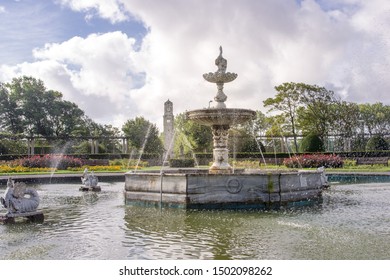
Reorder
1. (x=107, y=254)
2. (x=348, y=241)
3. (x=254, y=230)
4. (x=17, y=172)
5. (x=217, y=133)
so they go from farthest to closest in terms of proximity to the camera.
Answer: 1. (x=17, y=172)
2. (x=217, y=133)
3. (x=254, y=230)
4. (x=348, y=241)
5. (x=107, y=254)

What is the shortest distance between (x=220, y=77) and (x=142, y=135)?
43.4 meters

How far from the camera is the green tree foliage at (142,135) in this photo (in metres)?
56.6

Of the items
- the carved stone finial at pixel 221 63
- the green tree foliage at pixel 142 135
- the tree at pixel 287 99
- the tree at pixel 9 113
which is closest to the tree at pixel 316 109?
the tree at pixel 287 99

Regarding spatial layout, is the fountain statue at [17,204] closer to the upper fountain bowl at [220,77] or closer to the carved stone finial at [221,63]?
the upper fountain bowl at [220,77]

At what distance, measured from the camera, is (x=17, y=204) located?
417 inches

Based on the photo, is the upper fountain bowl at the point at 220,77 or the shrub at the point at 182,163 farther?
the shrub at the point at 182,163

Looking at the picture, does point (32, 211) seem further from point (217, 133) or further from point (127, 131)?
point (127, 131)

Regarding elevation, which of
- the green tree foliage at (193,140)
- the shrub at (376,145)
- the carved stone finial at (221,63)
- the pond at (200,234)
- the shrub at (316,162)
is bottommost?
the pond at (200,234)

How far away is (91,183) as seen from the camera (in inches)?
723

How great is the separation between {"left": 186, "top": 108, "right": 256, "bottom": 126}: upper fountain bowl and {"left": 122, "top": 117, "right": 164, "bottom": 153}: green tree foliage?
38.3 metres

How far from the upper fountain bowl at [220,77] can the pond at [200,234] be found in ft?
19.8

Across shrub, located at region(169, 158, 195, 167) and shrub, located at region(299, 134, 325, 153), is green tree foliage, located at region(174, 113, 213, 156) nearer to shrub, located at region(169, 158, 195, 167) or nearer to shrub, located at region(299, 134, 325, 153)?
shrub, located at region(169, 158, 195, 167)

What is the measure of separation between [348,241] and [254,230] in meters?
1.98

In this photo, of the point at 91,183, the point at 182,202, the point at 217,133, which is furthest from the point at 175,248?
the point at 91,183
